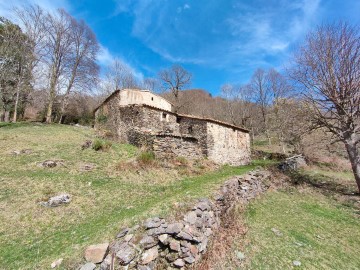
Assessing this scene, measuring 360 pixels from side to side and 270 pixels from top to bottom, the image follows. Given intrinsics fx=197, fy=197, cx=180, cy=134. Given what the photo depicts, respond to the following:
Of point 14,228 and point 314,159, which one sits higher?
point 314,159

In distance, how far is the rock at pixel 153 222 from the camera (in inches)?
187

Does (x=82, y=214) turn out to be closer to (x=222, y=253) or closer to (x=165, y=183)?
(x=165, y=183)

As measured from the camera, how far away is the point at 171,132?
13.0m

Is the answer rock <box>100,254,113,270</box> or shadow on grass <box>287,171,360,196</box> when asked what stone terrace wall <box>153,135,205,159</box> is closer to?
shadow on grass <box>287,171,360,196</box>

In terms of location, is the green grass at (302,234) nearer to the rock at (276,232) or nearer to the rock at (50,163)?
the rock at (276,232)

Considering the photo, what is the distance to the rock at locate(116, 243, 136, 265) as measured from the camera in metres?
3.94

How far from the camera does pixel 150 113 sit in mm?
15312

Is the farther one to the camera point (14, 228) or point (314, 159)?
point (314, 159)

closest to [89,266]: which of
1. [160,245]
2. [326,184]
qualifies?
[160,245]

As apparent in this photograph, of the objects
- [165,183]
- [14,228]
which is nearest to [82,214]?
[14,228]

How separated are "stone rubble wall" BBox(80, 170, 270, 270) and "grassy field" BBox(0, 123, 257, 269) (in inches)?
16.2

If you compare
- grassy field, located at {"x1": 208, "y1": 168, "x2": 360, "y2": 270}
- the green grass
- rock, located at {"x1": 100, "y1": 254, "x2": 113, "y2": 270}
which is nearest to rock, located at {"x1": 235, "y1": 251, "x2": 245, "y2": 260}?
grassy field, located at {"x1": 208, "y1": 168, "x2": 360, "y2": 270}

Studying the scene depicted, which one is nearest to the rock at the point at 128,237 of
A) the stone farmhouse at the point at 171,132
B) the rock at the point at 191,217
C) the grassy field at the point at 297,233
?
the rock at the point at 191,217

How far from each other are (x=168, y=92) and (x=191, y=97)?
4.69m
